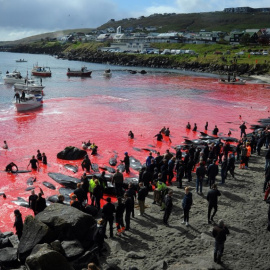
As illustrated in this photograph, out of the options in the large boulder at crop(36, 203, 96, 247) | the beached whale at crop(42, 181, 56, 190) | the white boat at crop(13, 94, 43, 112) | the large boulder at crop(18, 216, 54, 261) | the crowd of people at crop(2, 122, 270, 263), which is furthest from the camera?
the white boat at crop(13, 94, 43, 112)

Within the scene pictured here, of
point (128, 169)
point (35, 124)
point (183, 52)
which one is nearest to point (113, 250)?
point (128, 169)

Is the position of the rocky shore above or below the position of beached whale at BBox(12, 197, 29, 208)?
above

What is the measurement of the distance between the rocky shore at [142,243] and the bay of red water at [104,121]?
4534 millimetres

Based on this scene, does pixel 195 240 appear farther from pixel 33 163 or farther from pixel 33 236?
pixel 33 163

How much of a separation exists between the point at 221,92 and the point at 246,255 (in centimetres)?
6320

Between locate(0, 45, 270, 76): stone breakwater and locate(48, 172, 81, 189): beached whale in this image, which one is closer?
locate(48, 172, 81, 189): beached whale

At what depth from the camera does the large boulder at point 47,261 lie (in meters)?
9.64

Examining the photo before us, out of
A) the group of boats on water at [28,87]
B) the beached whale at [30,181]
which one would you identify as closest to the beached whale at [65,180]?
the beached whale at [30,181]

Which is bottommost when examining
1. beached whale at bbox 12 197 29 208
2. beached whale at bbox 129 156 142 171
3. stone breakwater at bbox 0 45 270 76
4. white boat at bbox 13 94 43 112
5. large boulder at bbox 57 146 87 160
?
beached whale at bbox 12 197 29 208

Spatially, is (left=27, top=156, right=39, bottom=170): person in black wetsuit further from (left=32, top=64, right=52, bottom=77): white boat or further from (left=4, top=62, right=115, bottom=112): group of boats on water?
(left=32, top=64, right=52, bottom=77): white boat

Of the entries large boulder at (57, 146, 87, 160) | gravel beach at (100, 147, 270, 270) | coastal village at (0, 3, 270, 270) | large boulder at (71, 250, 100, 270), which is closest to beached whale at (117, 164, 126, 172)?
coastal village at (0, 3, 270, 270)

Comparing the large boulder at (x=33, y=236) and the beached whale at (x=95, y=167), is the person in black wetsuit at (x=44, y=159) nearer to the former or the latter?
the beached whale at (x=95, y=167)

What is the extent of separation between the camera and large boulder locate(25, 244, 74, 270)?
380 inches

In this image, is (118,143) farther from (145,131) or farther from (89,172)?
(89,172)
